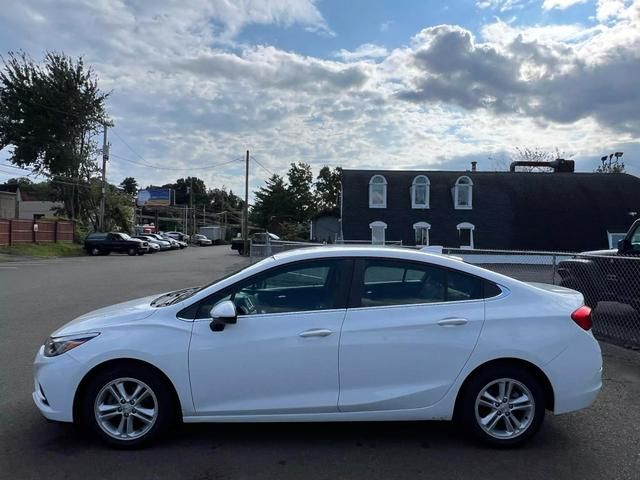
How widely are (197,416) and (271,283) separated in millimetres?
1174

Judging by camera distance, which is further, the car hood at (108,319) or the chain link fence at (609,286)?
the chain link fence at (609,286)

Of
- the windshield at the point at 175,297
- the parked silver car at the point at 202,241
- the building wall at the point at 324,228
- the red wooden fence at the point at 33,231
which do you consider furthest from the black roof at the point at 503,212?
the parked silver car at the point at 202,241

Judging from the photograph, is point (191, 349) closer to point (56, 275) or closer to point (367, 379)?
point (367, 379)

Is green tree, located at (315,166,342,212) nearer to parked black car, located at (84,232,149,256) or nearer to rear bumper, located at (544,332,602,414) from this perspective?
parked black car, located at (84,232,149,256)

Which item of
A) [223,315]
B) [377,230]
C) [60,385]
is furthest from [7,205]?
[223,315]

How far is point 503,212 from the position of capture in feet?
116

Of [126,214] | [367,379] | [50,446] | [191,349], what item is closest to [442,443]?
[367,379]

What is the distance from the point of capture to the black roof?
34594 mm

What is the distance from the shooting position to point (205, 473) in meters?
3.66

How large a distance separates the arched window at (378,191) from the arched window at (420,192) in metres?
1.89

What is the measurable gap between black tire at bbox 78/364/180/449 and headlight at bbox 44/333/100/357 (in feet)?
0.94

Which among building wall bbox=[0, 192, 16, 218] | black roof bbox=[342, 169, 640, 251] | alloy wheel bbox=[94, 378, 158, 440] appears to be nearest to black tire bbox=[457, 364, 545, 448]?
alloy wheel bbox=[94, 378, 158, 440]

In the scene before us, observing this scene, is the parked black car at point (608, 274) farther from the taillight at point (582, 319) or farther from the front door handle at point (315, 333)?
the front door handle at point (315, 333)

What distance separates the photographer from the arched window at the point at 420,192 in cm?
3503
